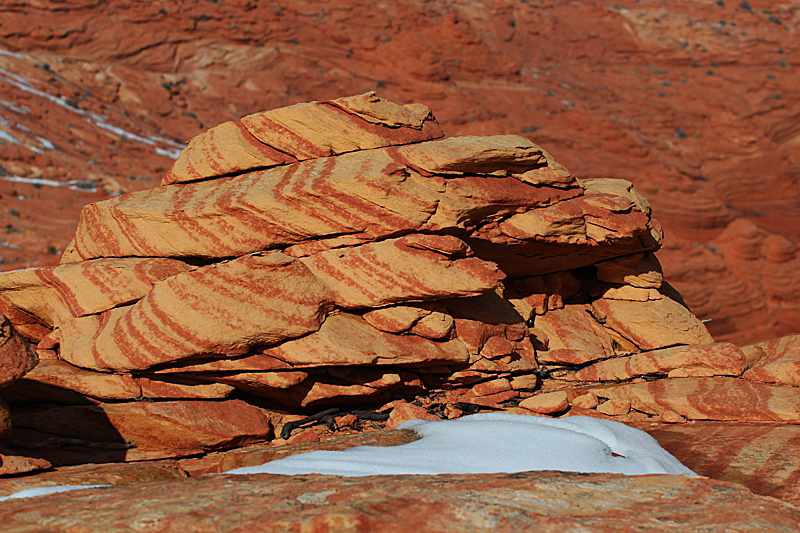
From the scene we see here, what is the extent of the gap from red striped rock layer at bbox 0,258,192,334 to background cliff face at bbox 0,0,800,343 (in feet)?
37.5

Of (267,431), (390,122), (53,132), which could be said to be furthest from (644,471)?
(53,132)

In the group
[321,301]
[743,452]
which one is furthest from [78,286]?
[743,452]

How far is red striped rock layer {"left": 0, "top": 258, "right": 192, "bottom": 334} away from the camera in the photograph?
1050 cm

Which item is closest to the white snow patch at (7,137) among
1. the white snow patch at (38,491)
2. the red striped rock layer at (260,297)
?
the red striped rock layer at (260,297)

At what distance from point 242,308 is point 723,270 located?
26185 mm

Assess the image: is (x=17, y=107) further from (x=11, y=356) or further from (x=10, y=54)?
(x=11, y=356)

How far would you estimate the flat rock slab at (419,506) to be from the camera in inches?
183

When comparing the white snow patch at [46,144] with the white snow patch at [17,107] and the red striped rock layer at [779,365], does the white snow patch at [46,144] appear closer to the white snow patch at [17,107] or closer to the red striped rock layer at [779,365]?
the white snow patch at [17,107]

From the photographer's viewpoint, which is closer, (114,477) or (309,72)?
(114,477)

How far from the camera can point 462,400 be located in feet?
36.0

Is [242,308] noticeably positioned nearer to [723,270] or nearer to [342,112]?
[342,112]

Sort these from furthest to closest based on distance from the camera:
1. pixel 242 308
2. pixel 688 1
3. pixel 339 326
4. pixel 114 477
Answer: pixel 688 1, pixel 339 326, pixel 242 308, pixel 114 477

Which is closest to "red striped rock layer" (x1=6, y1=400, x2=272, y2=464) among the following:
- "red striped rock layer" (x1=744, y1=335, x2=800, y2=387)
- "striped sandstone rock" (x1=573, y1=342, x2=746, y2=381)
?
"striped sandstone rock" (x1=573, y1=342, x2=746, y2=381)

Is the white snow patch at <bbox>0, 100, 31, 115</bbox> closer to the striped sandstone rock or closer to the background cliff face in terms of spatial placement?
the background cliff face
